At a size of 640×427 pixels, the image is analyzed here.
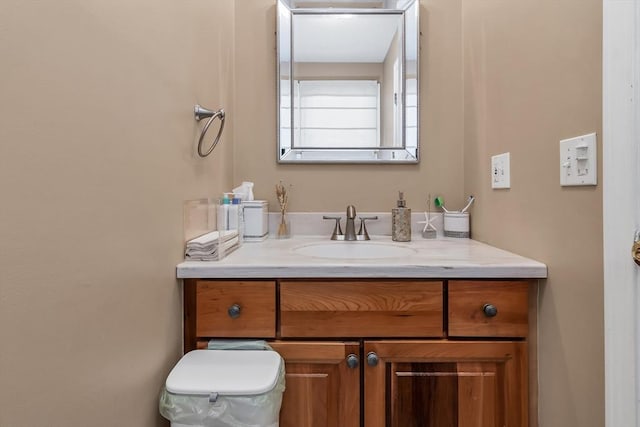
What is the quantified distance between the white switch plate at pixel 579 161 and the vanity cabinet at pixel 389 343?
29cm

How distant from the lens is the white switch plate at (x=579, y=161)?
69 cm

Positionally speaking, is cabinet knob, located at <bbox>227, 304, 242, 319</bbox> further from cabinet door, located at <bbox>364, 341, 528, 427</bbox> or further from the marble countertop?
cabinet door, located at <bbox>364, 341, 528, 427</bbox>

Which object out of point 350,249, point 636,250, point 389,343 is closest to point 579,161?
point 636,250

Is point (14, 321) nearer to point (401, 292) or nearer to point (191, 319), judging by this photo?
point (191, 319)

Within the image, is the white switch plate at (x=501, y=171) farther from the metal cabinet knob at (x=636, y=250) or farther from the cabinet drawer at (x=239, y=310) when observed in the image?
the cabinet drawer at (x=239, y=310)

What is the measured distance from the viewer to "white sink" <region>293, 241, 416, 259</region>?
1258mm

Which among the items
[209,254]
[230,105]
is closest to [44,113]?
[209,254]

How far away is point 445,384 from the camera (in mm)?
886

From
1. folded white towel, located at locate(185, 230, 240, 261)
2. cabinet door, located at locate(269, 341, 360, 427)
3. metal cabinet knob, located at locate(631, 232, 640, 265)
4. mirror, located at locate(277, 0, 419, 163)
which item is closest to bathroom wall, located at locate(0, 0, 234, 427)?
folded white towel, located at locate(185, 230, 240, 261)

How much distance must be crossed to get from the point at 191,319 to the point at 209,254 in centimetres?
18

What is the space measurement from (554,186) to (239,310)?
33.0 inches

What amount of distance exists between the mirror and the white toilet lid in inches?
33.6

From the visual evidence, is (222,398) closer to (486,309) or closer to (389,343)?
(389,343)

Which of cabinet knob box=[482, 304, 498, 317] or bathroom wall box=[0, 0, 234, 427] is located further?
cabinet knob box=[482, 304, 498, 317]
